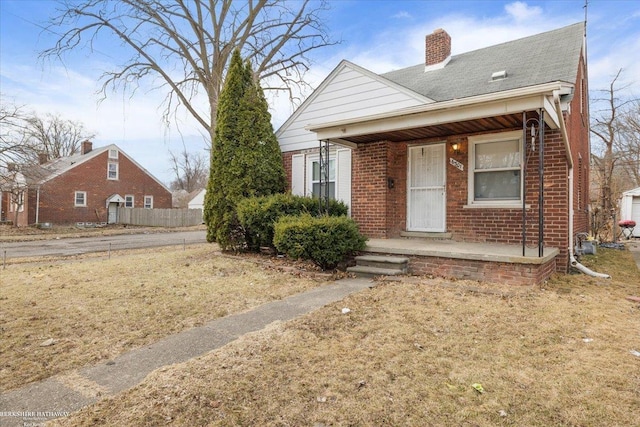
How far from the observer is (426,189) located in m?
7.80

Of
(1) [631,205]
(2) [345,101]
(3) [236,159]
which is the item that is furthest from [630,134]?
(3) [236,159]

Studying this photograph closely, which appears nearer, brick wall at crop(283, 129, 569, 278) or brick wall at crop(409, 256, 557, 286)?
brick wall at crop(409, 256, 557, 286)

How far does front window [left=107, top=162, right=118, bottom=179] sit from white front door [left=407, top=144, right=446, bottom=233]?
93.4ft

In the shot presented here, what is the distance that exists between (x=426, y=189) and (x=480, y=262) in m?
2.73

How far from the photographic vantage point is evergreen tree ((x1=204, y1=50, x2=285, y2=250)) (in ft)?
27.6

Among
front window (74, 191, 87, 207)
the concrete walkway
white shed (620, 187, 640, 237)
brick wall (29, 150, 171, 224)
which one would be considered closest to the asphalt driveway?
the concrete walkway

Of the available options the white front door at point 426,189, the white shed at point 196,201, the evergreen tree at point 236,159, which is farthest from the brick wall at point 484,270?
the white shed at point 196,201

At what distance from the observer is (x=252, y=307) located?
4.46 metres

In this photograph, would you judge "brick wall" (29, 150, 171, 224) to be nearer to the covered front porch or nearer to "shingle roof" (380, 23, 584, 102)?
"shingle roof" (380, 23, 584, 102)

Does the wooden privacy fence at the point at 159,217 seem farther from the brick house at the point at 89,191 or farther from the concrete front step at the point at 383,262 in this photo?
the concrete front step at the point at 383,262

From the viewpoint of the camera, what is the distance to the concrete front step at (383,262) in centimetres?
598

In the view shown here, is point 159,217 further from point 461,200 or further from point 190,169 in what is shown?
point 190,169

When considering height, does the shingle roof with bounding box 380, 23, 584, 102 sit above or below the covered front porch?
above

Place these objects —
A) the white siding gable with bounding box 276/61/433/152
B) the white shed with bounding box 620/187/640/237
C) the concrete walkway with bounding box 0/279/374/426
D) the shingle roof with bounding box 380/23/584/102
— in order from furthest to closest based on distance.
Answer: the white shed with bounding box 620/187/640/237 < the white siding gable with bounding box 276/61/433/152 < the shingle roof with bounding box 380/23/584/102 < the concrete walkway with bounding box 0/279/374/426
